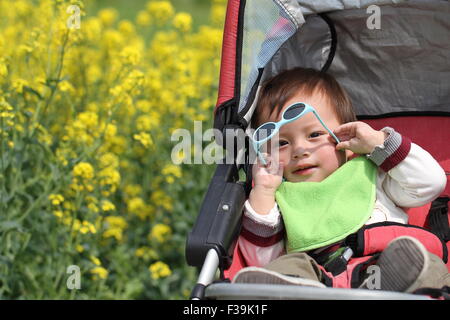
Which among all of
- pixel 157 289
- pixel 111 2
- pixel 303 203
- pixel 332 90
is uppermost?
pixel 111 2

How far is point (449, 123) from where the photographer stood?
3334 millimetres

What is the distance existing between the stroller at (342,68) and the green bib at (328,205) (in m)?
0.20

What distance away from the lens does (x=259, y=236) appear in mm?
2826

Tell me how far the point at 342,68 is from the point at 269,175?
2.69 feet

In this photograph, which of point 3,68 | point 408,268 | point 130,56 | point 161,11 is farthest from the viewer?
point 161,11

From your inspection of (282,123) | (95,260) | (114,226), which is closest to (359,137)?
(282,123)

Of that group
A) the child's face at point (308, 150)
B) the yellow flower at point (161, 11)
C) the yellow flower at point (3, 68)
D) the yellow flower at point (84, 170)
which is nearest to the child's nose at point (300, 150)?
the child's face at point (308, 150)

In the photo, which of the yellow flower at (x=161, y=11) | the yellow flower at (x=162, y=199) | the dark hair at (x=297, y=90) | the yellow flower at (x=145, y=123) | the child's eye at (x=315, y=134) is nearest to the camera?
the child's eye at (x=315, y=134)

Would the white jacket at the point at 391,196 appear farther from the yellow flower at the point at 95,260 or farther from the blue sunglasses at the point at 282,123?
the yellow flower at the point at 95,260

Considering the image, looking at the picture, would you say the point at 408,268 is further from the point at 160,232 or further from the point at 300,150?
the point at 160,232

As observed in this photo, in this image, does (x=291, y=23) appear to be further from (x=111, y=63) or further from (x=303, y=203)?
(x=111, y=63)

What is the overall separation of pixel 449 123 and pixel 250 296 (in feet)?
5.14

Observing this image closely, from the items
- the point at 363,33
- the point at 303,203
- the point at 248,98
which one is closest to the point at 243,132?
the point at 248,98

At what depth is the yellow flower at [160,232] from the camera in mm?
4105
